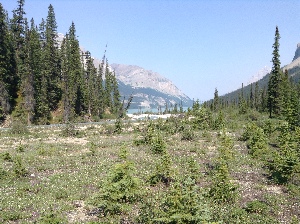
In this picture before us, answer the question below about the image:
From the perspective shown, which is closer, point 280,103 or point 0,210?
point 0,210

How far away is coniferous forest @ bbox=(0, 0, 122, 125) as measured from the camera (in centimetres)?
6159

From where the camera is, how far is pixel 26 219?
12.1 m

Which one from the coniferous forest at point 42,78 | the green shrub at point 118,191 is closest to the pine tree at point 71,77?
the coniferous forest at point 42,78

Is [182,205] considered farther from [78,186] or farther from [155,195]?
[78,186]

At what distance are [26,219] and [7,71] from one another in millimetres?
59071

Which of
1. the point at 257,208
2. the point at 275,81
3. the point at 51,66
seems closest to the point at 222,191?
the point at 257,208

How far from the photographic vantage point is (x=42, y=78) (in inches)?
2648

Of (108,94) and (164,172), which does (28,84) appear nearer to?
(108,94)

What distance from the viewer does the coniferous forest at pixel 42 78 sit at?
61594mm

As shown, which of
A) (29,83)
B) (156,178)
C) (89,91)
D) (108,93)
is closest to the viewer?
(156,178)


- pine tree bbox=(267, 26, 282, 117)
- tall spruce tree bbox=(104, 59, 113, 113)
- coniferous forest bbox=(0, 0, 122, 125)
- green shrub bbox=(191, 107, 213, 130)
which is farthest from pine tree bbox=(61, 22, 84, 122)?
pine tree bbox=(267, 26, 282, 117)

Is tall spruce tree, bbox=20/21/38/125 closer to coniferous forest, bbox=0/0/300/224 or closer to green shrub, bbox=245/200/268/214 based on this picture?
coniferous forest, bbox=0/0/300/224

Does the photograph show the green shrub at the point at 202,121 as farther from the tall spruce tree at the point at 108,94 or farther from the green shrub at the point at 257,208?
the tall spruce tree at the point at 108,94

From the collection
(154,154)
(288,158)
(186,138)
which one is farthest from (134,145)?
(288,158)
